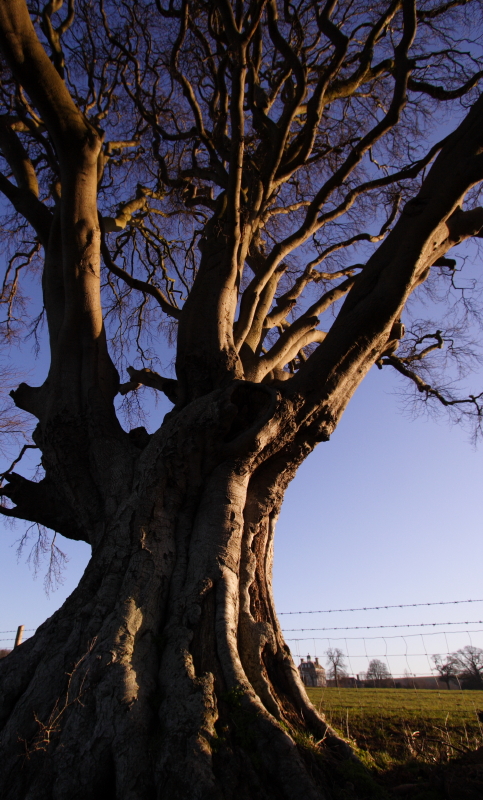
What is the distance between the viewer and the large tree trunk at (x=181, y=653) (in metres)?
2.41

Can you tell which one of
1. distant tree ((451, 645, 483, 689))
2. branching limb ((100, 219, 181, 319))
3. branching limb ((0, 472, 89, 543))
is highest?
branching limb ((100, 219, 181, 319))

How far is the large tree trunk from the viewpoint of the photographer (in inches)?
94.8

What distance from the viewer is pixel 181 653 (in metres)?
2.98

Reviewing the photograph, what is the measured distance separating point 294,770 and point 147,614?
1266 millimetres

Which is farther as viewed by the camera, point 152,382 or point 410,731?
point 152,382

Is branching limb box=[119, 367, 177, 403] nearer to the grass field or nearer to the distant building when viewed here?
the grass field

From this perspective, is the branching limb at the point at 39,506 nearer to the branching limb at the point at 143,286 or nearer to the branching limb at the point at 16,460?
the branching limb at the point at 16,460

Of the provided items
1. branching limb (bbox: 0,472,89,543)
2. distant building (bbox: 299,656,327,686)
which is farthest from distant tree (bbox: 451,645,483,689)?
branching limb (bbox: 0,472,89,543)

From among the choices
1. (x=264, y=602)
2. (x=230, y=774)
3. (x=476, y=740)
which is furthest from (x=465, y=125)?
(x=476, y=740)

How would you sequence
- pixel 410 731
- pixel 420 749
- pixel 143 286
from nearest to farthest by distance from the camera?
pixel 420 749
pixel 410 731
pixel 143 286

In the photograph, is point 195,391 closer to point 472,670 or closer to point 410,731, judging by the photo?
point 410,731

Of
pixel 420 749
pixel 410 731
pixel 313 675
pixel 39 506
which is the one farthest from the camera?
pixel 313 675

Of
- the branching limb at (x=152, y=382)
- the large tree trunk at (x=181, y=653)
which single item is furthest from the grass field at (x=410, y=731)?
the branching limb at (x=152, y=382)

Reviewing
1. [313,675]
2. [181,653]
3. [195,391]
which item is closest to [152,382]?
[195,391]
